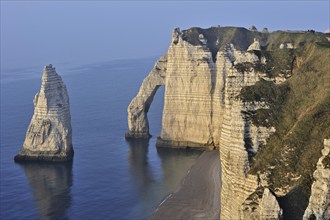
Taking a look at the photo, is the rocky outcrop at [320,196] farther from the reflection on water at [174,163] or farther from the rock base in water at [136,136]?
the rock base in water at [136,136]

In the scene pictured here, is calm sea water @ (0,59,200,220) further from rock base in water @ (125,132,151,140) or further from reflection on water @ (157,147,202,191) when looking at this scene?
rock base in water @ (125,132,151,140)

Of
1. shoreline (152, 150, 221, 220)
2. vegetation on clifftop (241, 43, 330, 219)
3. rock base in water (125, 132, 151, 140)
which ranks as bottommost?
shoreline (152, 150, 221, 220)

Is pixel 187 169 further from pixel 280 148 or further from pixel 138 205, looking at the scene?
pixel 280 148

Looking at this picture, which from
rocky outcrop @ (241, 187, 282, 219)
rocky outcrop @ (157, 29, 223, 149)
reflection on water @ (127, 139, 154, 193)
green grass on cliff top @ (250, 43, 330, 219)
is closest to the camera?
rocky outcrop @ (241, 187, 282, 219)

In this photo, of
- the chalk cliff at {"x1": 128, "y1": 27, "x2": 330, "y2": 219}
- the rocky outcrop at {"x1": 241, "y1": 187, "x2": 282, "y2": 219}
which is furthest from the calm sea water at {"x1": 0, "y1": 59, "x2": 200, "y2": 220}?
the rocky outcrop at {"x1": 241, "y1": 187, "x2": 282, "y2": 219}

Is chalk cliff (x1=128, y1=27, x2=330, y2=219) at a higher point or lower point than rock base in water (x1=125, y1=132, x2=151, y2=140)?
higher

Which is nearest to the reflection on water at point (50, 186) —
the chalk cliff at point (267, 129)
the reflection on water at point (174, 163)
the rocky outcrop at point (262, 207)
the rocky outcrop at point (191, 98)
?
the reflection on water at point (174, 163)

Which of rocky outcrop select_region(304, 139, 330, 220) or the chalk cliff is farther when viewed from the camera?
the chalk cliff

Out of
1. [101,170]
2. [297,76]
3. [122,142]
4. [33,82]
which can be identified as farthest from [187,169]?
[33,82]
